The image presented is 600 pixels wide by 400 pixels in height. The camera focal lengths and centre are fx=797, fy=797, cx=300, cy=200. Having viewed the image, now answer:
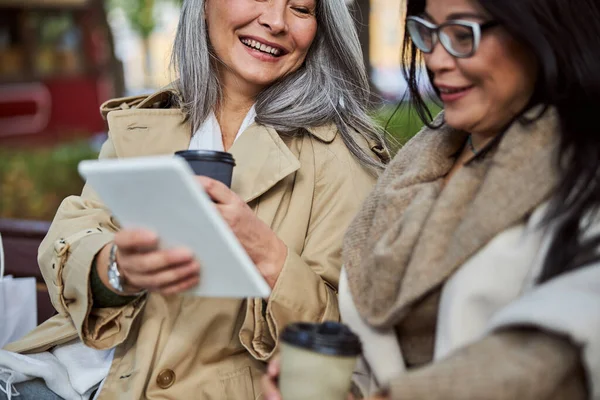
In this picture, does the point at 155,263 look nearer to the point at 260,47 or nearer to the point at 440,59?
the point at 440,59

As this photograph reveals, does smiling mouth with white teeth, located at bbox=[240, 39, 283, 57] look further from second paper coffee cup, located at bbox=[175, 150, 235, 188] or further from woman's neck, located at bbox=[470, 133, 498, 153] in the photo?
woman's neck, located at bbox=[470, 133, 498, 153]

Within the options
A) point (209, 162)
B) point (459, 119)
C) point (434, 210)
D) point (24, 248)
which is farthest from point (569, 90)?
point (24, 248)

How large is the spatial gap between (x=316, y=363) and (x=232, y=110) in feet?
4.78

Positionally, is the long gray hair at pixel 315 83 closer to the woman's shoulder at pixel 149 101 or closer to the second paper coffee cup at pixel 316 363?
the woman's shoulder at pixel 149 101

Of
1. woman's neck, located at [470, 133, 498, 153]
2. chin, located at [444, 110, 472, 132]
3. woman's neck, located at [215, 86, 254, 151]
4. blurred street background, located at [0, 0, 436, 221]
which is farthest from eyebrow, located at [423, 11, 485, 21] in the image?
blurred street background, located at [0, 0, 436, 221]

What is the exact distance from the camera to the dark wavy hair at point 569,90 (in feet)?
5.65

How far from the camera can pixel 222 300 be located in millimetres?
2537

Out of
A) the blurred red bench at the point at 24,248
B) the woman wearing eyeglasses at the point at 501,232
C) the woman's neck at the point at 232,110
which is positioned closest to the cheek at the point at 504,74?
the woman wearing eyeglasses at the point at 501,232

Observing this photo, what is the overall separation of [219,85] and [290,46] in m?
0.31

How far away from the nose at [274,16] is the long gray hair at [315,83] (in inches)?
7.1

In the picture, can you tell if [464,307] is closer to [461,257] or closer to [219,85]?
[461,257]

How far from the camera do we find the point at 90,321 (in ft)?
8.39

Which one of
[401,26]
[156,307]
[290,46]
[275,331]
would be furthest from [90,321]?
[401,26]

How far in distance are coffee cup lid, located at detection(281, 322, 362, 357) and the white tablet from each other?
0.11 metres
